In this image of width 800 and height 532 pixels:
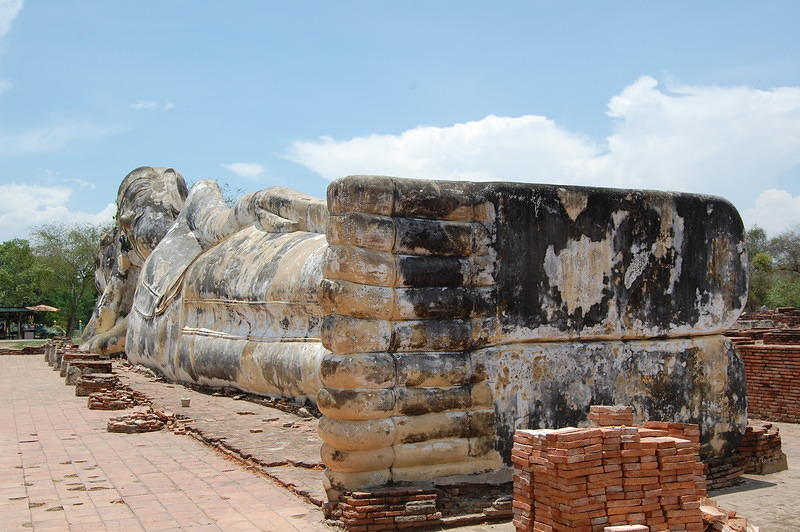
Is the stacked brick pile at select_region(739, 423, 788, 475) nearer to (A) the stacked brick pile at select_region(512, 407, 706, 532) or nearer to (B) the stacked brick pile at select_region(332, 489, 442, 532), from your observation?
(A) the stacked brick pile at select_region(512, 407, 706, 532)

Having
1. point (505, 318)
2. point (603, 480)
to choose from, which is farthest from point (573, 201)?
point (603, 480)

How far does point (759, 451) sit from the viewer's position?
22.8 ft

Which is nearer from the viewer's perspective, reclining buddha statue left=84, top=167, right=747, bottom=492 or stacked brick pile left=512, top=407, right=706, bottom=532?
stacked brick pile left=512, top=407, right=706, bottom=532

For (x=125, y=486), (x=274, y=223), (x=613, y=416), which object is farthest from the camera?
(x=274, y=223)

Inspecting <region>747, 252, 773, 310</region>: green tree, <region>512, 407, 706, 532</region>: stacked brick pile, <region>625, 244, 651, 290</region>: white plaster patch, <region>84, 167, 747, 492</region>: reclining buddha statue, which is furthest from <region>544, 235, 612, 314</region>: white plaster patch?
<region>747, 252, 773, 310</region>: green tree

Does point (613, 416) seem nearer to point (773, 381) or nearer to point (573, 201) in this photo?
point (573, 201)

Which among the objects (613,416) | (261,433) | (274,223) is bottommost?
(261,433)

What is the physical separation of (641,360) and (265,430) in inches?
154

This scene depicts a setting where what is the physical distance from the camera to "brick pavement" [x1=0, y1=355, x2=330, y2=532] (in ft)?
17.3

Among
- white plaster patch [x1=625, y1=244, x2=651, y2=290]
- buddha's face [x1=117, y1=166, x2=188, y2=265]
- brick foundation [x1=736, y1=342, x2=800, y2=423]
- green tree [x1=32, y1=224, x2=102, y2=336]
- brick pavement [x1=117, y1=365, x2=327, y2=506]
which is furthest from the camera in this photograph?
green tree [x1=32, y1=224, x2=102, y2=336]

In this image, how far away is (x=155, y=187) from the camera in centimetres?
1780

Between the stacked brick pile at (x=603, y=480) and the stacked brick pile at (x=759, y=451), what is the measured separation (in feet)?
7.77

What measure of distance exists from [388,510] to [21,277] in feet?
122

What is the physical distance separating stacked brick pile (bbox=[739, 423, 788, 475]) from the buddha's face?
12632 mm
